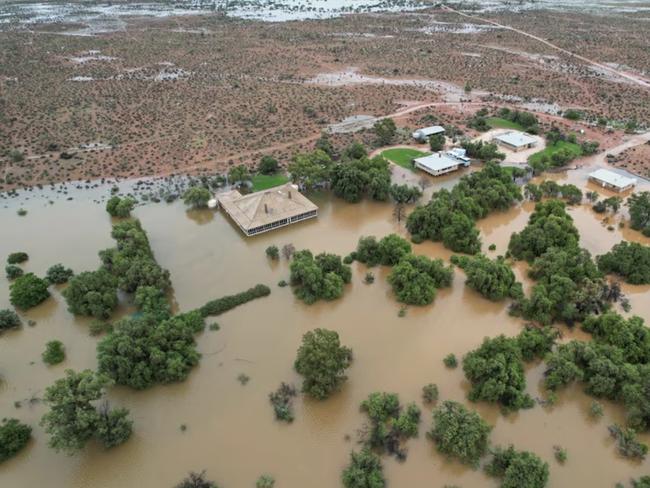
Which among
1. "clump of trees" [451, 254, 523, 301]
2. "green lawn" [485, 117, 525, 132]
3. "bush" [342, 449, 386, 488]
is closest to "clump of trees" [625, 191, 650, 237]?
"clump of trees" [451, 254, 523, 301]

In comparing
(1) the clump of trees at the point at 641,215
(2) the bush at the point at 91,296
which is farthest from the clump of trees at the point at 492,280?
(2) the bush at the point at 91,296

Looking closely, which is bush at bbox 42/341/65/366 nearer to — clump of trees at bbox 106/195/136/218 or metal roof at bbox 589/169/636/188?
clump of trees at bbox 106/195/136/218

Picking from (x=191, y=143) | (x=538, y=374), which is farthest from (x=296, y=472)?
(x=191, y=143)

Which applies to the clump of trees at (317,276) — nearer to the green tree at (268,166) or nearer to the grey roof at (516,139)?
the green tree at (268,166)

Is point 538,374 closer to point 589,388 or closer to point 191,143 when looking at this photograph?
point 589,388

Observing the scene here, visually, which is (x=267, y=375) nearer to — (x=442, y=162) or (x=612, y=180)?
(x=442, y=162)
